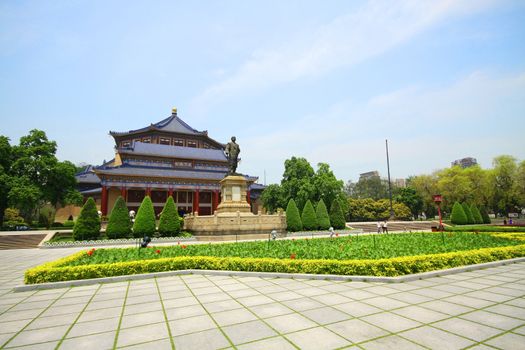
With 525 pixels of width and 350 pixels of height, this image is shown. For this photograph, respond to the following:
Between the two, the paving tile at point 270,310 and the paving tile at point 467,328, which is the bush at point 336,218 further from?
the paving tile at point 467,328

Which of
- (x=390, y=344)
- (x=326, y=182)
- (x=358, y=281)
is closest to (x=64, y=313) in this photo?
(x=390, y=344)

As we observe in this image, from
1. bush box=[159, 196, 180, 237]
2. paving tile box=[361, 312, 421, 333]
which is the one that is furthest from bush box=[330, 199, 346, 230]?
paving tile box=[361, 312, 421, 333]

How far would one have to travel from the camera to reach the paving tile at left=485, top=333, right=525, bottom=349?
3.87m

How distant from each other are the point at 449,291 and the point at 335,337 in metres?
4.17

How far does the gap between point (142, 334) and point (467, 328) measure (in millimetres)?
5339

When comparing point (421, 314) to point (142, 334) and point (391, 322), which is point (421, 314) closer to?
point (391, 322)

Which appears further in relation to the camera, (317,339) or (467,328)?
(467,328)

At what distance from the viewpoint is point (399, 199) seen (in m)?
59.9

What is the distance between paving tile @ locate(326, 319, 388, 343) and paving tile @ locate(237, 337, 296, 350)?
930 mm

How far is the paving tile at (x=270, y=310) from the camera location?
5.33 m

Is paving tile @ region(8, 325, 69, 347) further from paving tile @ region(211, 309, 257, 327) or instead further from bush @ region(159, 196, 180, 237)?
bush @ region(159, 196, 180, 237)

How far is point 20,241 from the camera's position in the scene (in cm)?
2428

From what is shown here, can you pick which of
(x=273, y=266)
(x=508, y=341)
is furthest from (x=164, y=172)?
(x=508, y=341)

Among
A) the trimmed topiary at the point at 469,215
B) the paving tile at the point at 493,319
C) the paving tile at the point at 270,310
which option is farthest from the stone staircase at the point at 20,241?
the trimmed topiary at the point at 469,215
